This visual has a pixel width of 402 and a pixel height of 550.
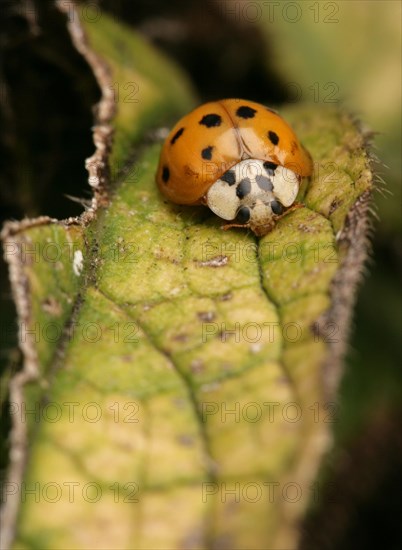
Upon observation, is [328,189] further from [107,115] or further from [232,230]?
[107,115]

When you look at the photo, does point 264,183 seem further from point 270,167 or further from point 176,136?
point 176,136

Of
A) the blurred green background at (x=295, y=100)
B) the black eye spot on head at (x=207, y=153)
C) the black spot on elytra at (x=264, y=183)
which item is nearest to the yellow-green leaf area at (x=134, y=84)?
the blurred green background at (x=295, y=100)

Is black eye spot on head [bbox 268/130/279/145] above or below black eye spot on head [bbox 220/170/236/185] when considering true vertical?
above

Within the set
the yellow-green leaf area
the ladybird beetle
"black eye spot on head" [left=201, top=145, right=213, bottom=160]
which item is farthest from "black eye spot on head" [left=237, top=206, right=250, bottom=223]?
the yellow-green leaf area

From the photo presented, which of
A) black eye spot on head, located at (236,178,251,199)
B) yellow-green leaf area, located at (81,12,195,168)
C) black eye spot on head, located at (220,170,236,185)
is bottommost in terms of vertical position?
black eye spot on head, located at (236,178,251,199)

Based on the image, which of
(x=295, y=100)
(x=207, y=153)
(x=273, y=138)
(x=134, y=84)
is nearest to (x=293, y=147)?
(x=273, y=138)

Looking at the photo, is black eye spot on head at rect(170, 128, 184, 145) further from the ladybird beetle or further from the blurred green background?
the blurred green background
